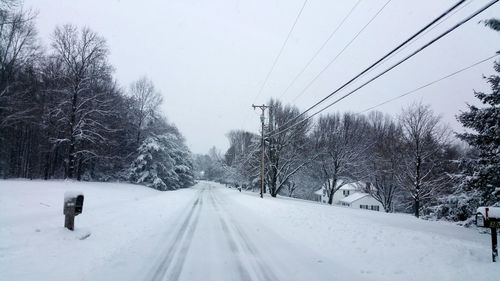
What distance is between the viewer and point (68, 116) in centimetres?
3134

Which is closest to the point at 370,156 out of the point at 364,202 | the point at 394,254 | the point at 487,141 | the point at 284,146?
the point at 284,146

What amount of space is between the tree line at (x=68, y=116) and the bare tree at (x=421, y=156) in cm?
3057

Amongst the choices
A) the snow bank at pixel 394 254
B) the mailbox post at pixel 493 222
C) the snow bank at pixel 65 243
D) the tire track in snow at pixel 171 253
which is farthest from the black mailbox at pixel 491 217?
the snow bank at pixel 65 243

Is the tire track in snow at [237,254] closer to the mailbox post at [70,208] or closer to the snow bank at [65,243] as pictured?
the snow bank at [65,243]

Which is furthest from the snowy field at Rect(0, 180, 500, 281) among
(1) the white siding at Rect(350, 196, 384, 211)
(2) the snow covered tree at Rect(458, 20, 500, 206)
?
(1) the white siding at Rect(350, 196, 384, 211)

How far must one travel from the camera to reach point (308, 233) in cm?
1244

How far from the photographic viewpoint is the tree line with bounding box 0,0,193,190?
2923 cm

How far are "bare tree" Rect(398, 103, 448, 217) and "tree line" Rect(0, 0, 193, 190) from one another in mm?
30574

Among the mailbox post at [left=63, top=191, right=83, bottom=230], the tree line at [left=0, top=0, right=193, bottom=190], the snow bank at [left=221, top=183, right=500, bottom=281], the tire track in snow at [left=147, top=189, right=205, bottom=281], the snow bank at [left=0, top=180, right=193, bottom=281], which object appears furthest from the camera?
the tree line at [left=0, top=0, right=193, bottom=190]

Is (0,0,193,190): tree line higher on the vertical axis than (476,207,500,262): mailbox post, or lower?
higher

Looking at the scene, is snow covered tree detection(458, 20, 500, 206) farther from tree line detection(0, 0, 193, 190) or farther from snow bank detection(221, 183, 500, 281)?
tree line detection(0, 0, 193, 190)

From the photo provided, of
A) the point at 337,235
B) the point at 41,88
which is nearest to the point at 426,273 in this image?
the point at 337,235

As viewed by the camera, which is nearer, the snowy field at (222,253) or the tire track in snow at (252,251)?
the snowy field at (222,253)

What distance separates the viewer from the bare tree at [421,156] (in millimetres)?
35219
